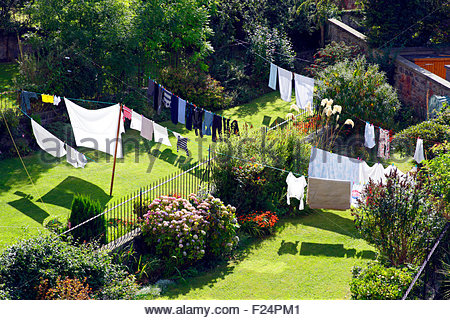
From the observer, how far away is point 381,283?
1062cm

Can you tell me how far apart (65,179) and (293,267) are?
736cm

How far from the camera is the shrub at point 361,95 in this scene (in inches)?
782

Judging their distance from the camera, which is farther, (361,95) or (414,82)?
(414,82)

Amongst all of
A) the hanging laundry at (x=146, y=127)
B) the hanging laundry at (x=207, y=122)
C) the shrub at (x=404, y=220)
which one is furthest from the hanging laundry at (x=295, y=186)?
the hanging laundry at (x=146, y=127)

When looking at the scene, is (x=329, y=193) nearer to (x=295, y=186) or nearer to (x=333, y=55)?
(x=295, y=186)

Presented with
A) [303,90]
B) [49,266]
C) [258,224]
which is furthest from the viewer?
[303,90]

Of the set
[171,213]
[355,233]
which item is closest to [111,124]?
[171,213]

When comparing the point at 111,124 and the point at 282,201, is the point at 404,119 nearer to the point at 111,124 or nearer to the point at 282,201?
the point at 282,201

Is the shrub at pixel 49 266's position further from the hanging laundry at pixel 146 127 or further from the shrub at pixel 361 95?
the shrub at pixel 361 95

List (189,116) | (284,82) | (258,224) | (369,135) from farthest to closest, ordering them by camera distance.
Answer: (284,82), (369,135), (189,116), (258,224)

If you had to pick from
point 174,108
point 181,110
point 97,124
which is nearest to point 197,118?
point 181,110

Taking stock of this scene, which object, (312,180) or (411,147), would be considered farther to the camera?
(411,147)

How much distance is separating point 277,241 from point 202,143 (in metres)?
6.42

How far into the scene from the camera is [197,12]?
22.8m
